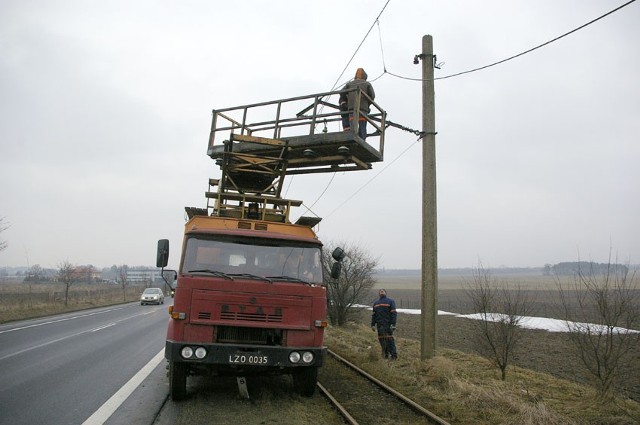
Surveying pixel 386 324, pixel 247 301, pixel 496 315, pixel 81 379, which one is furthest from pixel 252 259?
pixel 496 315

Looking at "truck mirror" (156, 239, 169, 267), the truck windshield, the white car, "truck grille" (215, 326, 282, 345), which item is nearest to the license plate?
"truck grille" (215, 326, 282, 345)

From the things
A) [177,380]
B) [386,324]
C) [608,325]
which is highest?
[608,325]

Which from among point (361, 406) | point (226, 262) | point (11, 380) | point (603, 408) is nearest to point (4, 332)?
point (11, 380)

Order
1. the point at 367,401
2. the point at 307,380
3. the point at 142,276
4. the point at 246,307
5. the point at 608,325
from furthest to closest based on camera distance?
the point at 142,276, the point at 608,325, the point at 367,401, the point at 307,380, the point at 246,307

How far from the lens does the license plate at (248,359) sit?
5.46 m

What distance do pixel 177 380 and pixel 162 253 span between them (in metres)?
1.97

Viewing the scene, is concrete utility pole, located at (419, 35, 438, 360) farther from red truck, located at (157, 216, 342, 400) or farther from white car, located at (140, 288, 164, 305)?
white car, located at (140, 288, 164, 305)

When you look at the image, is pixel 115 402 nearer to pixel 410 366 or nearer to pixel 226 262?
pixel 226 262

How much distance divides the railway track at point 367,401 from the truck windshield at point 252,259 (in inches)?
72.9

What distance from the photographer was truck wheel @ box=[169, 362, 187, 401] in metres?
5.70

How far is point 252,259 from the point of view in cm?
613

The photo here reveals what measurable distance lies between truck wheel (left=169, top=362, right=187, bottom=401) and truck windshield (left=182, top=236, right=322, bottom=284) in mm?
1232

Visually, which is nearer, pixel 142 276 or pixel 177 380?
pixel 177 380

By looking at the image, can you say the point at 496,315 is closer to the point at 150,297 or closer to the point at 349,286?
the point at 349,286
